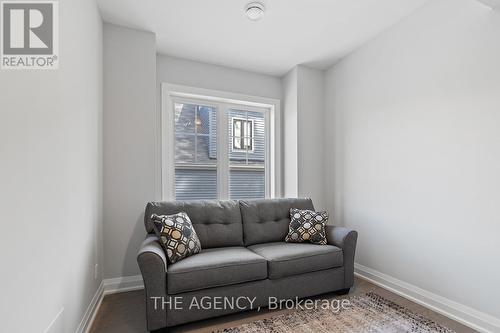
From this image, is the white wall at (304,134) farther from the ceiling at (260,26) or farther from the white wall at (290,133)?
the ceiling at (260,26)

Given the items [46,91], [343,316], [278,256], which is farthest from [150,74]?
[343,316]

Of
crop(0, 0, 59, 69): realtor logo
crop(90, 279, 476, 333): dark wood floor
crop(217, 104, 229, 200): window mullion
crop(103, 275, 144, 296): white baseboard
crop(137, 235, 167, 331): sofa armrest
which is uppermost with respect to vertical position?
crop(0, 0, 59, 69): realtor logo

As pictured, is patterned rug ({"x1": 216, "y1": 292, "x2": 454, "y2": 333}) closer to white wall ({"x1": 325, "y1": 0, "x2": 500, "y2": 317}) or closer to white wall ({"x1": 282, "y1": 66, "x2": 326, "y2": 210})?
white wall ({"x1": 325, "y1": 0, "x2": 500, "y2": 317})

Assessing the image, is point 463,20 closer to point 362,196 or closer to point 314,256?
point 362,196

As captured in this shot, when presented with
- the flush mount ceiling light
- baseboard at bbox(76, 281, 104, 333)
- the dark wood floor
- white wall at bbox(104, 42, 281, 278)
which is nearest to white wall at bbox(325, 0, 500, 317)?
the dark wood floor

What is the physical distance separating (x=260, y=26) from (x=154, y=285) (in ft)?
8.53

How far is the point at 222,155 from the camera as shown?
3.59 m

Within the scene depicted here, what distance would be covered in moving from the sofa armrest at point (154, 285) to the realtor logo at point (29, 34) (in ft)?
4.40

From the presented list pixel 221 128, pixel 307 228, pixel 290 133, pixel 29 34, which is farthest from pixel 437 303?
pixel 29 34

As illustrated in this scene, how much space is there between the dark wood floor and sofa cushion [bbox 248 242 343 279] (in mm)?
357

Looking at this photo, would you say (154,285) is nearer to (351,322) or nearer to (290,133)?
(351,322)

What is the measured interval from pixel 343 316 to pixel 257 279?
2.53ft

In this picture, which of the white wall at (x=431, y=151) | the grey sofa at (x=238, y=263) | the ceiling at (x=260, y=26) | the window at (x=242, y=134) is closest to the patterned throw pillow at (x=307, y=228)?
the grey sofa at (x=238, y=263)

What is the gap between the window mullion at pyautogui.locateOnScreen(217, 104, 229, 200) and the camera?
11.7 feet
